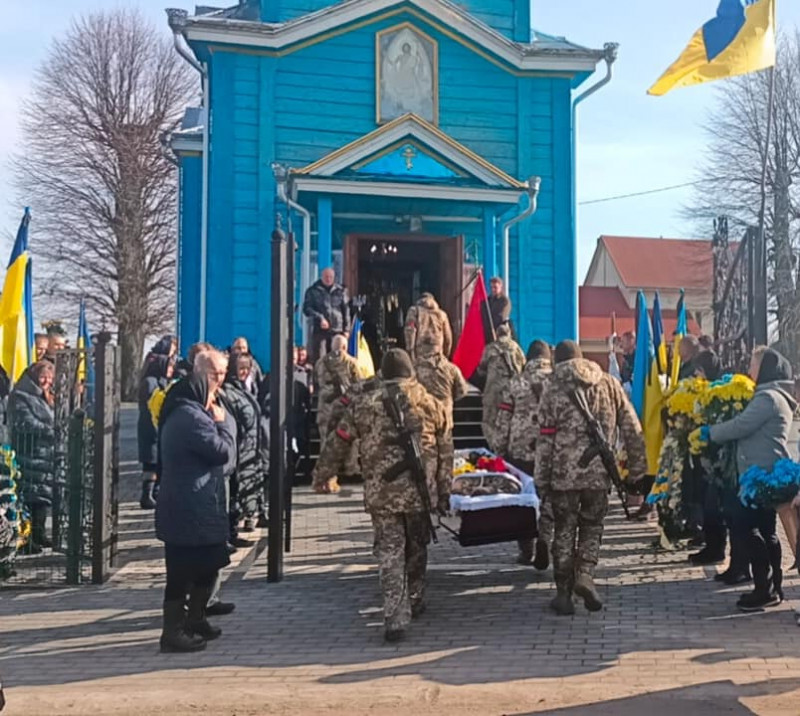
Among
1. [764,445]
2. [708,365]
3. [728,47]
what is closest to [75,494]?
[764,445]

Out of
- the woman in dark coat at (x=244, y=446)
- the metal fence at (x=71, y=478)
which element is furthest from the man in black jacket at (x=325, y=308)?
the metal fence at (x=71, y=478)

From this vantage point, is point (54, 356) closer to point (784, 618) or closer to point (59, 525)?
point (59, 525)

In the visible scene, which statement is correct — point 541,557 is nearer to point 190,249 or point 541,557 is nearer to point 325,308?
point 325,308

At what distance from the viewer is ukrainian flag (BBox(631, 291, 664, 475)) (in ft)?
31.4

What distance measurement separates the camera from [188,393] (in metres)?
6.06

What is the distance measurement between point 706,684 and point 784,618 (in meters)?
1.57

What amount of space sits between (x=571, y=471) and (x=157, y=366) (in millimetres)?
6243

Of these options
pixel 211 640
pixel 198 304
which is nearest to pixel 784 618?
pixel 211 640

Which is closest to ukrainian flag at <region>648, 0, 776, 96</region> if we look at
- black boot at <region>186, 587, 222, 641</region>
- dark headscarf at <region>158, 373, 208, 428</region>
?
dark headscarf at <region>158, 373, 208, 428</region>

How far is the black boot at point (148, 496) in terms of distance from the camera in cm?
1153

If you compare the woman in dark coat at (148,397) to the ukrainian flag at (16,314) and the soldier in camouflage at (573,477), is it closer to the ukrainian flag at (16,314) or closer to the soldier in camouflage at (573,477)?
the ukrainian flag at (16,314)

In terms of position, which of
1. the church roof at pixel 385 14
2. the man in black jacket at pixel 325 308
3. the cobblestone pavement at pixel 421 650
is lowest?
the cobblestone pavement at pixel 421 650

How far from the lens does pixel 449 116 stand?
15672 millimetres

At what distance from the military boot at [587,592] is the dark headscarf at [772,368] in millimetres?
1907
